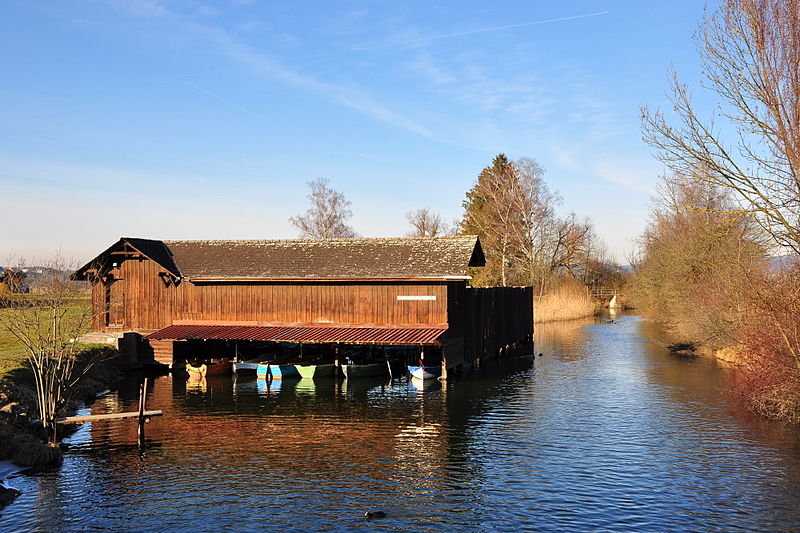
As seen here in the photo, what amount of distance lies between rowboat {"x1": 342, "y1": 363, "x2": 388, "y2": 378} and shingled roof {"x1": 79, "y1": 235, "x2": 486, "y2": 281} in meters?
5.29

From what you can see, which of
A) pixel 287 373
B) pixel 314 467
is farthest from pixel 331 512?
pixel 287 373

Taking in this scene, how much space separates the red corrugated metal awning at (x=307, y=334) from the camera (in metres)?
36.6

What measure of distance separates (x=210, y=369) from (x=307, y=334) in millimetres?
6758

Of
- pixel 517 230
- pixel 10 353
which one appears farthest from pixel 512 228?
pixel 10 353

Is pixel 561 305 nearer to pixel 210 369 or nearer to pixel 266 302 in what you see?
pixel 266 302

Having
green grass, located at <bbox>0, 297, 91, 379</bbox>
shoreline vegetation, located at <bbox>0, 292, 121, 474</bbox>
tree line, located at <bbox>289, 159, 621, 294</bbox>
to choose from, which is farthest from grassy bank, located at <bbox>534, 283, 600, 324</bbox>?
green grass, located at <bbox>0, 297, 91, 379</bbox>

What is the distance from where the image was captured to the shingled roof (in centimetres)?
3981

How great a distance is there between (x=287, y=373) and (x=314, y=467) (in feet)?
61.3

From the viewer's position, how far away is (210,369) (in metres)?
41.0

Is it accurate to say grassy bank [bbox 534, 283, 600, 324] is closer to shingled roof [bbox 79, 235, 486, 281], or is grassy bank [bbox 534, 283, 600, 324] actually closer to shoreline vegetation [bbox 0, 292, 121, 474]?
shingled roof [bbox 79, 235, 486, 281]

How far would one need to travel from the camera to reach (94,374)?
37.3 meters

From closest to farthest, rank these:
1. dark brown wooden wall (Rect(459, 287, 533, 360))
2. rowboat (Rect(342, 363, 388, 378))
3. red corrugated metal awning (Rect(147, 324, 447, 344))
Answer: red corrugated metal awning (Rect(147, 324, 447, 344))
rowboat (Rect(342, 363, 388, 378))
dark brown wooden wall (Rect(459, 287, 533, 360))

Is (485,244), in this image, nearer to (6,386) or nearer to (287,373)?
(287,373)

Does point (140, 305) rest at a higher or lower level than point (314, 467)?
higher
